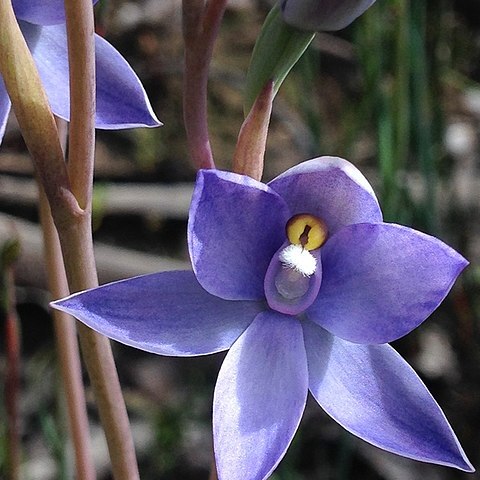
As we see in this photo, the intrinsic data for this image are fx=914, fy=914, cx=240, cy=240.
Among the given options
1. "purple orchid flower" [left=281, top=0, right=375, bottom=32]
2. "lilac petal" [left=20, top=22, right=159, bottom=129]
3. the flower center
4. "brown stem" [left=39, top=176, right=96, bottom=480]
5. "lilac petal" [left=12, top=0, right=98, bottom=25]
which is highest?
"purple orchid flower" [left=281, top=0, right=375, bottom=32]

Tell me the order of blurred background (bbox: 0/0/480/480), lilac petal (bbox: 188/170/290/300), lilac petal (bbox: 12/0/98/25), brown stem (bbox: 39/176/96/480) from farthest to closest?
1. blurred background (bbox: 0/0/480/480)
2. brown stem (bbox: 39/176/96/480)
3. lilac petal (bbox: 12/0/98/25)
4. lilac petal (bbox: 188/170/290/300)

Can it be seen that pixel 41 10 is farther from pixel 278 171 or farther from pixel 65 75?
pixel 278 171

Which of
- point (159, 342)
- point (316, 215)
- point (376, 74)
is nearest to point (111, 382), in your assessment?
point (159, 342)

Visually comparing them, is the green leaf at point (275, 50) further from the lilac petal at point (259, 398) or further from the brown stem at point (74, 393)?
the brown stem at point (74, 393)

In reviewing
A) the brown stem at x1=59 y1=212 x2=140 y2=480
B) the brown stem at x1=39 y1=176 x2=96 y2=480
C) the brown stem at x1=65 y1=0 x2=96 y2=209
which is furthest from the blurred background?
the brown stem at x1=65 y1=0 x2=96 y2=209

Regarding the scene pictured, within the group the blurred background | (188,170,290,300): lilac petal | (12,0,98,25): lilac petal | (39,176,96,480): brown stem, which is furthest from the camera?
the blurred background

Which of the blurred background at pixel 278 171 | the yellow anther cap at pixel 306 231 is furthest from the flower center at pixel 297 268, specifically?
the blurred background at pixel 278 171

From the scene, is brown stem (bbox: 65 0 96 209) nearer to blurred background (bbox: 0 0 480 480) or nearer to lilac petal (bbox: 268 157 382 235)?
lilac petal (bbox: 268 157 382 235)

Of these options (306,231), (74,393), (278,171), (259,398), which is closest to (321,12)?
(306,231)

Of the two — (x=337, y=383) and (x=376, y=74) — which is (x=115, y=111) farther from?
(x=376, y=74)
